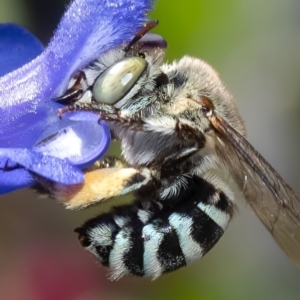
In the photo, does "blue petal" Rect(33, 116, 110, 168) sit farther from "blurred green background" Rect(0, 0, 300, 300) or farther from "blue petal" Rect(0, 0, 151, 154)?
"blurred green background" Rect(0, 0, 300, 300)

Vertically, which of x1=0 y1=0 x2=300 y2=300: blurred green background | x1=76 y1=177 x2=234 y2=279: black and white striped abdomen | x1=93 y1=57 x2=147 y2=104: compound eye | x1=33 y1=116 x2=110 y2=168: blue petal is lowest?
x1=0 y1=0 x2=300 y2=300: blurred green background

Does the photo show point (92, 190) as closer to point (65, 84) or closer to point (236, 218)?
point (65, 84)

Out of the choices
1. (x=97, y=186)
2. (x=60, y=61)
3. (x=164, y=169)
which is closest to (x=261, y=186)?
(x=164, y=169)

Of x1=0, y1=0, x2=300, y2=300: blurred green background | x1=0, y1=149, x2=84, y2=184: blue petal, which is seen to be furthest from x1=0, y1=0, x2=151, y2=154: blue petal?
x1=0, y1=0, x2=300, y2=300: blurred green background

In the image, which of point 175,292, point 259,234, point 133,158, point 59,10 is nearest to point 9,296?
point 175,292

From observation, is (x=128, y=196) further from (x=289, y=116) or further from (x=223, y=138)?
(x=289, y=116)

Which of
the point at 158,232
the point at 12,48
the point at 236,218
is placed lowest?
the point at 236,218

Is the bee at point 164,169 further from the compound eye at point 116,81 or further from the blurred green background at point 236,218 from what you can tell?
the blurred green background at point 236,218
